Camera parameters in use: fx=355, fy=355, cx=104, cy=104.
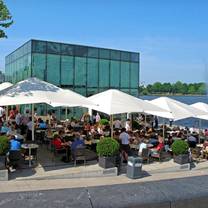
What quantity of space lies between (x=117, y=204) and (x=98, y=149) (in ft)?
29.3

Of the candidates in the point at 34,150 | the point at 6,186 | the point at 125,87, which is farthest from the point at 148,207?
the point at 125,87

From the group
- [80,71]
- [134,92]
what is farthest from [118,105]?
[134,92]

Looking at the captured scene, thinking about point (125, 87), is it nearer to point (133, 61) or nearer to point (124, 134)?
point (133, 61)

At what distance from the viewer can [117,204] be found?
7.76 feet

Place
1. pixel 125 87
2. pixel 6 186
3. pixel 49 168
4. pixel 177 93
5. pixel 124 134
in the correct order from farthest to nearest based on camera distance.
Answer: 1. pixel 177 93
2. pixel 125 87
3. pixel 124 134
4. pixel 49 168
5. pixel 6 186

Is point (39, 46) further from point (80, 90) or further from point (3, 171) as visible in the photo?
point (3, 171)

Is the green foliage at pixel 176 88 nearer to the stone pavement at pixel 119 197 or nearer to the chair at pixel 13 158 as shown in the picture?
the chair at pixel 13 158

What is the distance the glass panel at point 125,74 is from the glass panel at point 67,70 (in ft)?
15.0

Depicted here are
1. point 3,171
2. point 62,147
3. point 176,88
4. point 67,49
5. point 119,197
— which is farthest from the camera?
point 176,88

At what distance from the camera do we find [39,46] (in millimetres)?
24188

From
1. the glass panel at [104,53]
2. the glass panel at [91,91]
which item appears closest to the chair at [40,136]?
the glass panel at [91,91]

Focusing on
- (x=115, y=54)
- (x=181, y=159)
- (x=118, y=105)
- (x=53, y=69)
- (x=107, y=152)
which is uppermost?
(x=115, y=54)

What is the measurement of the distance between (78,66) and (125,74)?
4415 millimetres

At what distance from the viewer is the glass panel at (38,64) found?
23984mm
